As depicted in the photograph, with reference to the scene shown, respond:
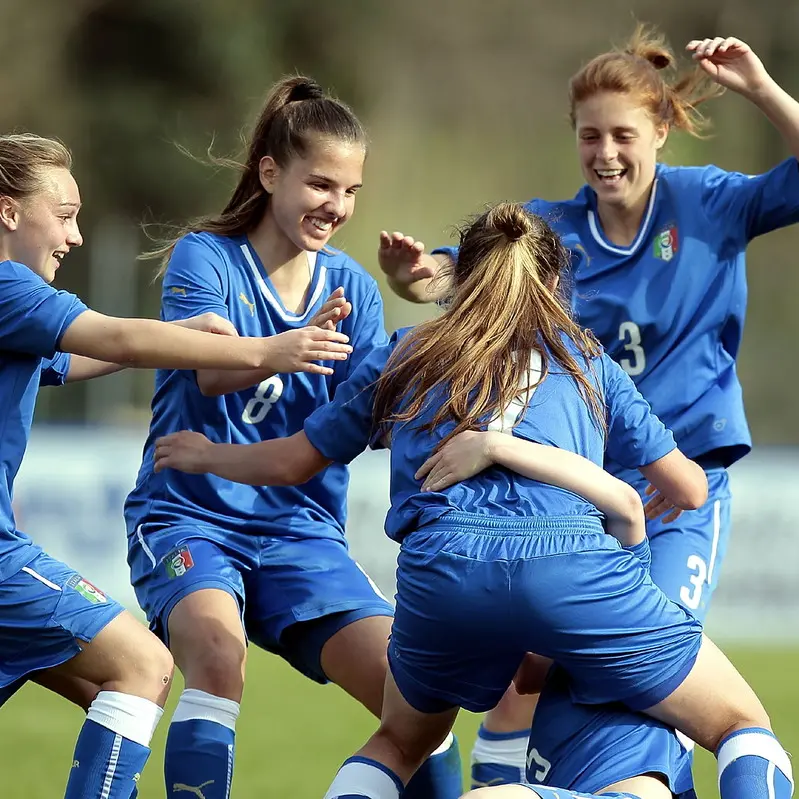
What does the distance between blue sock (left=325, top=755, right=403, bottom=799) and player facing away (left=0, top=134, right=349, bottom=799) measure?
18.2 inches

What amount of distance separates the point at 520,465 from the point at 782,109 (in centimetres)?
160

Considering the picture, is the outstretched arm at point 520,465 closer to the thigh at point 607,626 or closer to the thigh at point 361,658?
the thigh at point 607,626

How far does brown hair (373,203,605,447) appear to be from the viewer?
2.97 m

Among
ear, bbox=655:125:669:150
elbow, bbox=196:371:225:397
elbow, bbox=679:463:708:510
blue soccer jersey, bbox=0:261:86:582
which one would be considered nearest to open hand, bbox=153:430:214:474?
elbow, bbox=196:371:225:397

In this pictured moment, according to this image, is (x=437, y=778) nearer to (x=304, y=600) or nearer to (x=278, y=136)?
(x=304, y=600)

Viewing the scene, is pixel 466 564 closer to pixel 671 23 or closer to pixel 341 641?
pixel 341 641

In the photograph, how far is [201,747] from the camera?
327cm

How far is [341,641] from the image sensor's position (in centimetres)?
353

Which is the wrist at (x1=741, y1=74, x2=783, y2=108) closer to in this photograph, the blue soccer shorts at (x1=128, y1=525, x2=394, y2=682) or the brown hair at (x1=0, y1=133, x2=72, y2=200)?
the blue soccer shorts at (x1=128, y1=525, x2=394, y2=682)

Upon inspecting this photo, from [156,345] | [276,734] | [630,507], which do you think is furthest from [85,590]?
[276,734]

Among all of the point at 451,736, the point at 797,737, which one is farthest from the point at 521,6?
the point at 451,736

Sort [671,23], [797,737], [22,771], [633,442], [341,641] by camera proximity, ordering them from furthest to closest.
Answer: [671,23] < [797,737] < [22,771] < [341,641] < [633,442]

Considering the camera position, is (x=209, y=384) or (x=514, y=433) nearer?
(x=514, y=433)

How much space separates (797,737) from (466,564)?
3195 millimetres
